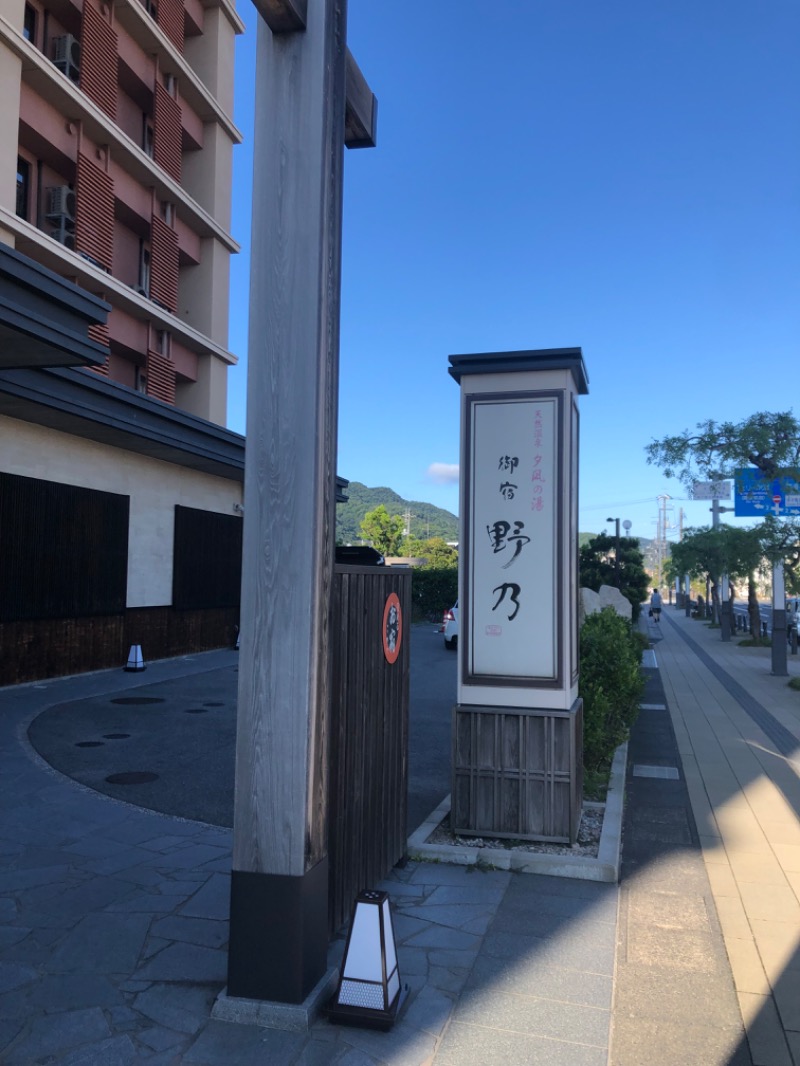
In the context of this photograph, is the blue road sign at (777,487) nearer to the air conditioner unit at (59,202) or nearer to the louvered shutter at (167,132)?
the air conditioner unit at (59,202)

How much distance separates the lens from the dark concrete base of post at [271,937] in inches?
127

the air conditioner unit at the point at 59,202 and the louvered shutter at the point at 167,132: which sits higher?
the louvered shutter at the point at 167,132

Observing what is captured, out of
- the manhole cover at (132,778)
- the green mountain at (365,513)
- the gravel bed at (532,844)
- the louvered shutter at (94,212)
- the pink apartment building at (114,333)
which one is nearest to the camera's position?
the gravel bed at (532,844)

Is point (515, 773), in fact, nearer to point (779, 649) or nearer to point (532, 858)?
point (532, 858)

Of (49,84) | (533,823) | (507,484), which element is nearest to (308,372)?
(507,484)

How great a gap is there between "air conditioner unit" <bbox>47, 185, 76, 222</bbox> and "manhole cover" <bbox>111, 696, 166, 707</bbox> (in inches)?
437

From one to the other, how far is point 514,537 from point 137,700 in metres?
8.33

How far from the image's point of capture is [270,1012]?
10.5ft

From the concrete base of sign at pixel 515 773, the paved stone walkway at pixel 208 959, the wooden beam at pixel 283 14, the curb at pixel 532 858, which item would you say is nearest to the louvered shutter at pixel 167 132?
the paved stone walkway at pixel 208 959

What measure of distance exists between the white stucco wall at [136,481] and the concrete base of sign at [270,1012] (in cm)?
1095

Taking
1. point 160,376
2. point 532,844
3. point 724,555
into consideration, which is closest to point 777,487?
point 724,555

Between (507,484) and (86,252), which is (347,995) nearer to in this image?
(507,484)

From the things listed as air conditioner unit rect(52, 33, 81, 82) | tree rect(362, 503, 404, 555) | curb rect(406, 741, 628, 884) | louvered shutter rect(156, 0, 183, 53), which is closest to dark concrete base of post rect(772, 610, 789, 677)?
curb rect(406, 741, 628, 884)

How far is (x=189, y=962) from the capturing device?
3762 mm
